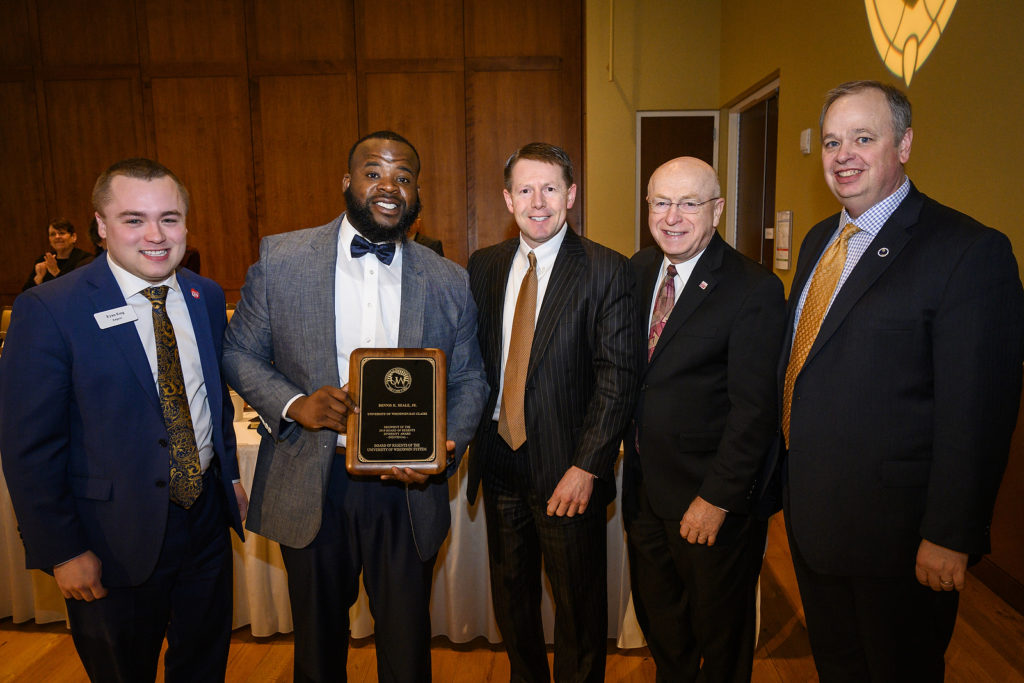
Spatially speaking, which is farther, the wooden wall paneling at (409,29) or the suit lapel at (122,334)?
the wooden wall paneling at (409,29)

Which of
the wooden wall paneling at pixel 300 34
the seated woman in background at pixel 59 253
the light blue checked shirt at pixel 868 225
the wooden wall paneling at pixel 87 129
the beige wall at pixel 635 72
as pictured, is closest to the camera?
the light blue checked shirt at pixel 868 225

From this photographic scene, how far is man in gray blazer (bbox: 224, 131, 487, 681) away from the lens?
1.81 m

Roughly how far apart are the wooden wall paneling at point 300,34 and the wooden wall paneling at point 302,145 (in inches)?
7.1

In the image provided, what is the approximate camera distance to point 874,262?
65.7 inches

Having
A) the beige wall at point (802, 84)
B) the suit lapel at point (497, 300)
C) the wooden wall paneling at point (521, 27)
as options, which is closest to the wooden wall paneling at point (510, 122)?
the wooden wall paneling at point (521, 27)

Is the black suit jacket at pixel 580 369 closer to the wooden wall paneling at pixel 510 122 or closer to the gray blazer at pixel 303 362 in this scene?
the gray blazer at pixel 303 362

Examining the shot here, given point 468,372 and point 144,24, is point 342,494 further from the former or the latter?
point 144,24

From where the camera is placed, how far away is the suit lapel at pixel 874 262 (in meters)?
1.66

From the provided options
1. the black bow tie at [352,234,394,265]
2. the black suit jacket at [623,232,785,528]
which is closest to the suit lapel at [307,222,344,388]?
the black bow tie at [352,234,394,265]

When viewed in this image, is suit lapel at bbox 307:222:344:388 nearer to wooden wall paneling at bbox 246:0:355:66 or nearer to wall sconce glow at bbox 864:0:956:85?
wall sconce glow at bbox 864:0:956:85

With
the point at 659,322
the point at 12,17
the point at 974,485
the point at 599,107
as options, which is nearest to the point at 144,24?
the point at 12,17

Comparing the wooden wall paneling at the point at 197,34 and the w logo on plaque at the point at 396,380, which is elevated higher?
the wooden wall paneling at the point at 197,34

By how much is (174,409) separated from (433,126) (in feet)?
19.8

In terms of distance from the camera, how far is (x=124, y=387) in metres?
1.65
